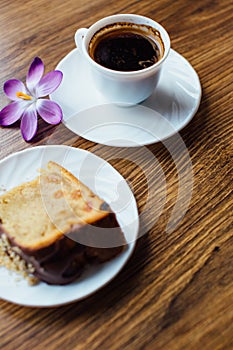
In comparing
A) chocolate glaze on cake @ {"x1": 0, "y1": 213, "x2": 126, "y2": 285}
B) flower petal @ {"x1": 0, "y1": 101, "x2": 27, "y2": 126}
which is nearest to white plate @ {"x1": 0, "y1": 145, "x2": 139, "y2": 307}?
chocolate glaze on cake @ {"x1": 0, "y1": 213, "x2": 126, "y2": 285}

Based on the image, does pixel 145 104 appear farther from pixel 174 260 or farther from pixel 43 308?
pixel 43 308

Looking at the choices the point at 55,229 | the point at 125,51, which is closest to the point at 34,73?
the point at 125,51

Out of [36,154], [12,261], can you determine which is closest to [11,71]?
[36,154]

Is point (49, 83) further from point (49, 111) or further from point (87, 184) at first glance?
point (87, 184)

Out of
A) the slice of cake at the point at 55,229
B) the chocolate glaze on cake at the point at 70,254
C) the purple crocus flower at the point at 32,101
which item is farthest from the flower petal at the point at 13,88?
the chocolate glaze on cake at the point at 70,254

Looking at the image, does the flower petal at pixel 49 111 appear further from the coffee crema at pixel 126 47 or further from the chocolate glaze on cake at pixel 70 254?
the chocolate glaze on cake at pixel 70 254
